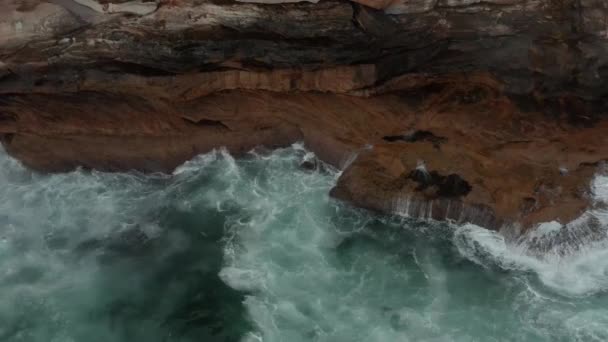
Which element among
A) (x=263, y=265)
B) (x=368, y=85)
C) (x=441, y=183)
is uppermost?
(x=368, y=85)

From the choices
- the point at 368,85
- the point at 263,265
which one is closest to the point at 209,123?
the point at 263,265

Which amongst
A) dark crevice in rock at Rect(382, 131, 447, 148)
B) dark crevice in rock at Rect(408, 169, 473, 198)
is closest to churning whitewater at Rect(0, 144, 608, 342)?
dark crevice in rock at Rect(408, 169, 473, 198)

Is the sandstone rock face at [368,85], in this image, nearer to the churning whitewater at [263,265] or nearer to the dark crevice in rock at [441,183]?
the dark crevice in rock at [441,183]

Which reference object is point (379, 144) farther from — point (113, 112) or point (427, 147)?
point (113, 112)

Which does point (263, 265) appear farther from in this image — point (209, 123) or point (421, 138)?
point (421, 138)

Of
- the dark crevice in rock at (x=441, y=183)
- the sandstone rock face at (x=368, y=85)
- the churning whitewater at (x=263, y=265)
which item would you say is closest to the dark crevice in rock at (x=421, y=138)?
the sandstone rock face at (x=368, y=85)

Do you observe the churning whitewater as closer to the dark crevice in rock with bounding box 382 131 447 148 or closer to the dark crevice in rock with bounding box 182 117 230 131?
the dark crevice in rock with bounding box 182 117 230 131
